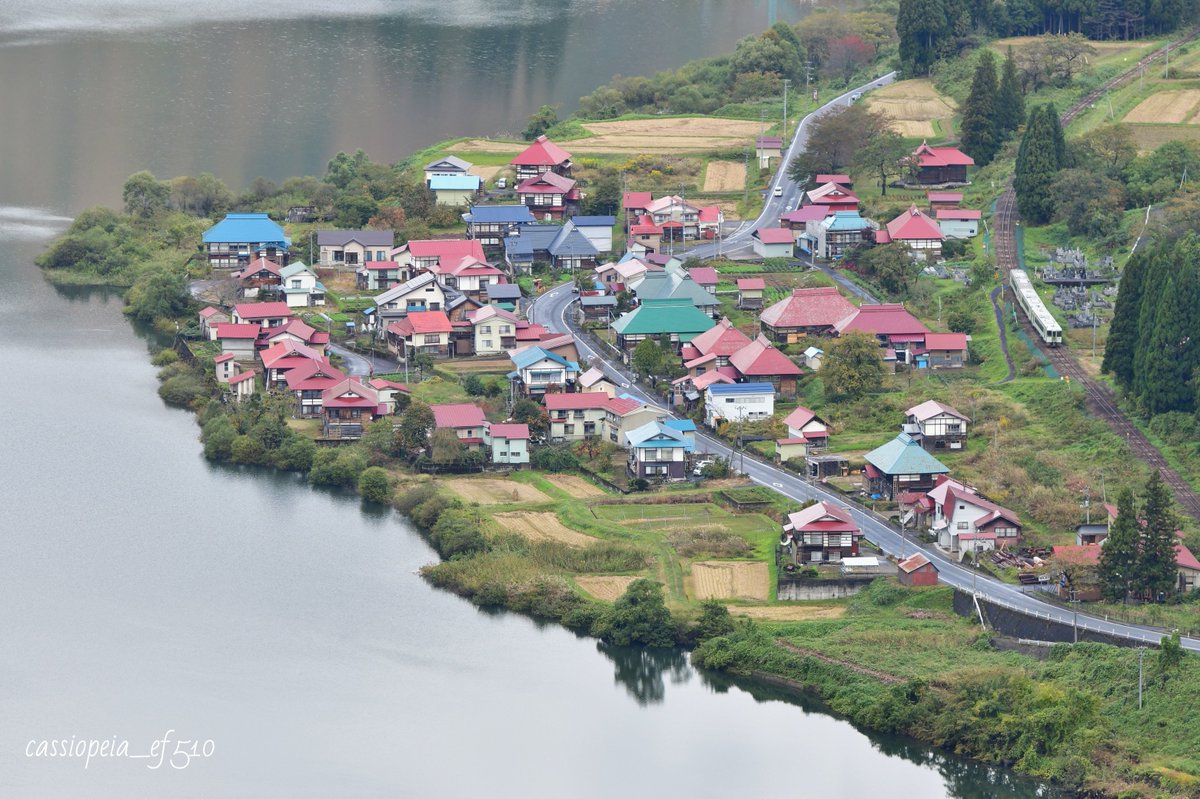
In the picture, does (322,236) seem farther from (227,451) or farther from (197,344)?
(227,451)

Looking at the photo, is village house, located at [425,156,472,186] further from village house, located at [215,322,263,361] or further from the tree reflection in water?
the tree reflection in water

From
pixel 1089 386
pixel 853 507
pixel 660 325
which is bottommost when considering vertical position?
pixel 853 507

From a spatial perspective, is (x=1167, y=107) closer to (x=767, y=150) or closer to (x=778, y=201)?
(x=767, y=150)

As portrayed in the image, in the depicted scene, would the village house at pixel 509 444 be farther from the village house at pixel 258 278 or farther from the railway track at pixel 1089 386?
the village house at pixel 258 278

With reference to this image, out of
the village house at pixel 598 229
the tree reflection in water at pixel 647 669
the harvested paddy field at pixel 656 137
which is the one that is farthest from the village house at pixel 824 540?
the harvested paddy field at pixel 656 137

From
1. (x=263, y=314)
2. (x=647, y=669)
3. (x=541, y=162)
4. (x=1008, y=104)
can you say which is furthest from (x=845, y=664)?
(x=1008, y=104)

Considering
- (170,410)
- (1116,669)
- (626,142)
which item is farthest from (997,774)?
(626,142)
